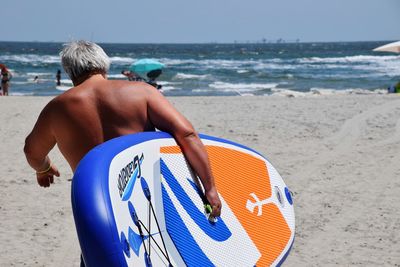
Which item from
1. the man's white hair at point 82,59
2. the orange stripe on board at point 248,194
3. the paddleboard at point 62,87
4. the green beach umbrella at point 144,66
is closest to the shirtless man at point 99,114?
the man's white hair at point 82,59

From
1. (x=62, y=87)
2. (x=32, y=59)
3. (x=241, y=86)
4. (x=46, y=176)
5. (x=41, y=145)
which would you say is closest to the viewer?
(x=41, y=145)

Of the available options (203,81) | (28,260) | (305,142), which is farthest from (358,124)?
(203,81)

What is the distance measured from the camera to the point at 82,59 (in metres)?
2.75

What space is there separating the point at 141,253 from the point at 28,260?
2.85 metres

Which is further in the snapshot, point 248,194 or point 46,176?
point 248,194

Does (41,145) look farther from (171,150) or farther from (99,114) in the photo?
(171,150)

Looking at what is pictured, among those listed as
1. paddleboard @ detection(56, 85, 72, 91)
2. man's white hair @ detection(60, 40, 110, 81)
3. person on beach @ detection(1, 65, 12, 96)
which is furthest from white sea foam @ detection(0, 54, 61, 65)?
man's white hair @ detection(60, 40, 110, 81)

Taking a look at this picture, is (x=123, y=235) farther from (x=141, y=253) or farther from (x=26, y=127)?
(x=26, y=127)

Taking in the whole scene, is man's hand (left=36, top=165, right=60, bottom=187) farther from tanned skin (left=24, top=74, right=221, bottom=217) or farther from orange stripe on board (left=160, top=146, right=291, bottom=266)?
orange stripe on board (left=160, top=146, right=291, bottom=266)

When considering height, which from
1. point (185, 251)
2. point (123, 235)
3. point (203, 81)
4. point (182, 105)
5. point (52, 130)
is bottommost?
point (203, 81)

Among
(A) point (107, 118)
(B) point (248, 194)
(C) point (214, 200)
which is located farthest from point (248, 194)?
(A) point (107, 118)

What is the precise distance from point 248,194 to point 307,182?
4.01m

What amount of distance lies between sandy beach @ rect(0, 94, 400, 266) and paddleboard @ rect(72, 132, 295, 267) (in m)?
1.55

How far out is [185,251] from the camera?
2.70 metres
